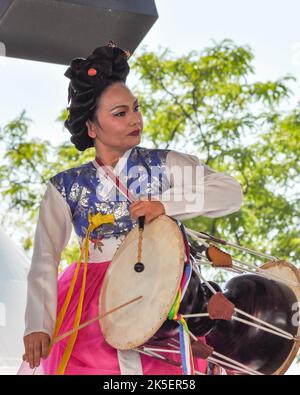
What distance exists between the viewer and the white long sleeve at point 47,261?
2543mm

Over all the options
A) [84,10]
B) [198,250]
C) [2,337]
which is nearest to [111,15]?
[84,10]

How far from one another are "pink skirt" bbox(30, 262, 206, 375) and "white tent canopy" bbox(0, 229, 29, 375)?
0.72m

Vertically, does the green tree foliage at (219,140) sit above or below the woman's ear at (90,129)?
above

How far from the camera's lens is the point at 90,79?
8.94 ft

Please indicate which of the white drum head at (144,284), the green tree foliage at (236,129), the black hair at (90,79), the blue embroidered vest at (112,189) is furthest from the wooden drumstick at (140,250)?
the green tree foliage at (236,129)

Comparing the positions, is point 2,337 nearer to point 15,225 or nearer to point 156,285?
point 156,285

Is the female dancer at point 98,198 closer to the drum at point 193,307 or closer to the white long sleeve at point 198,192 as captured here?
the white long sleeve at point 198,192

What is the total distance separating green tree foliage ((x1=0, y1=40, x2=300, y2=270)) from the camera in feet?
17.5

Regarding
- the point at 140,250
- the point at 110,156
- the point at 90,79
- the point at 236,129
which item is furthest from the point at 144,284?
the point at 236,129

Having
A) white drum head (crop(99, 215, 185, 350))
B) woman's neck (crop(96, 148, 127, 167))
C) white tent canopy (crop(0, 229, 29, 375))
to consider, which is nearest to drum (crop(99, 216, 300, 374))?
white drum head (crop(99, 215, 185, 350))

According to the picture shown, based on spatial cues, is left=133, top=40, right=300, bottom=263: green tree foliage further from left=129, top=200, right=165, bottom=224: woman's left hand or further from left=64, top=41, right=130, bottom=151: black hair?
left=129, top=200, right=165, bottom=224: woman's left hand

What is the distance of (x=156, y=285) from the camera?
7.73ft

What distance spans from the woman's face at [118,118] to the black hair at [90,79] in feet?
0.09

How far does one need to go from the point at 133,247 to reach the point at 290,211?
116 inches
